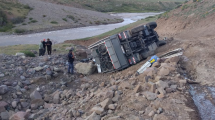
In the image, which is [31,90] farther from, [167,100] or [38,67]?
[167,100]

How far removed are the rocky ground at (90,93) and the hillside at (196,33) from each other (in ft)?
2.64

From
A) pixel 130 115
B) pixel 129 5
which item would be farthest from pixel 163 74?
pixel 129 5

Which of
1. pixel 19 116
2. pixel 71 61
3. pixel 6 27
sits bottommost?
pixel 19 116

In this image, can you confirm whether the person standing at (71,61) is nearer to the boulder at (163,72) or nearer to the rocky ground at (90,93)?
the rocky ground at (90,93)

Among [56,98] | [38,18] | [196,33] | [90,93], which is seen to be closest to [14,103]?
[56,98]

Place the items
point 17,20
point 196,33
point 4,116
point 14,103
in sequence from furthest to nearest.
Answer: point 17,20 < point 196,33 < point 14,103 < point 4,116

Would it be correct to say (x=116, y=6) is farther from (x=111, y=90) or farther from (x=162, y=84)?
(x=162, y=84)

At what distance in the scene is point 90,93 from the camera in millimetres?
8281

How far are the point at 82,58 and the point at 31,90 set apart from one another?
641 centimetres

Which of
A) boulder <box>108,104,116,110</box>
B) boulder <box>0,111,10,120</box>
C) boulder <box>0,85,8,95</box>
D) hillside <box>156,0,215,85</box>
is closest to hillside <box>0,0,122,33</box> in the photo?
hillside <box>156,0,215,85</box>

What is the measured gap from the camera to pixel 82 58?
15.5 meters

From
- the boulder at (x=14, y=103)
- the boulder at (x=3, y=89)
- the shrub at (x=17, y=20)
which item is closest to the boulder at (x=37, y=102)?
the boulder at (x=14, y=103)

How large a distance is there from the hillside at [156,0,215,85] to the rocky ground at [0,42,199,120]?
0.80 meters

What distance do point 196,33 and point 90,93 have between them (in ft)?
39.0
